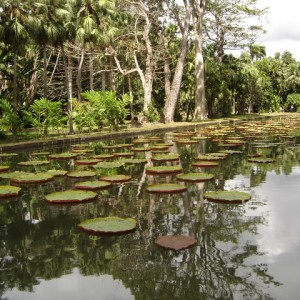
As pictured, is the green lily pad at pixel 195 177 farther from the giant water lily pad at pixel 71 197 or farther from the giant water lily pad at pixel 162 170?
the giant water lily pad at pixel 71 197

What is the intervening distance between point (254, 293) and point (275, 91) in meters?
45.4

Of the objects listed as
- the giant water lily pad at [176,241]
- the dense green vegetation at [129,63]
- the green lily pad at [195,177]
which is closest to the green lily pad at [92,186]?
the green lily pad at [195,177]

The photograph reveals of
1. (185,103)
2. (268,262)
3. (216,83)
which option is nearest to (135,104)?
(185,103)

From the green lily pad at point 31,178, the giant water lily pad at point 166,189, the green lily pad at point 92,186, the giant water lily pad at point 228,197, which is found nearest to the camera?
the giant water lily pad at point 228,197

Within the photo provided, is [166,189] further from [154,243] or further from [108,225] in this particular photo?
[154,243]

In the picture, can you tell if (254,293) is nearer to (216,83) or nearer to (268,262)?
(268,262)

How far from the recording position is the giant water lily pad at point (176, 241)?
4.22 m

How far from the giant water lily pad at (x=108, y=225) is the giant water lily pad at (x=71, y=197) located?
1259 mm

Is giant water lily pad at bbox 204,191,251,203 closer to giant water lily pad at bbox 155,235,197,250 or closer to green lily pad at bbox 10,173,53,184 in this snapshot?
giant water lily pad at bbox 155,235,197,250

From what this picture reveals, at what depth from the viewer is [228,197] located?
6.20m

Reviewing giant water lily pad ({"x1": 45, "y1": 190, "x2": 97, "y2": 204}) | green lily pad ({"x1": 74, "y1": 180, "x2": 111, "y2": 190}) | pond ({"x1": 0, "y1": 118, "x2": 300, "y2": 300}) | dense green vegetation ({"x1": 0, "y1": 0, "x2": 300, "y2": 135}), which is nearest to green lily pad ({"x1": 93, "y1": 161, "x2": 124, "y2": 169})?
pond ({"x1": 0, "y1": 118, "x2": 300, "y2": 300})

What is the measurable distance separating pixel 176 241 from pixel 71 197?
2.51 meters

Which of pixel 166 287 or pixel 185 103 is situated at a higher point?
pixel 185 103

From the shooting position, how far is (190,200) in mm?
6301
